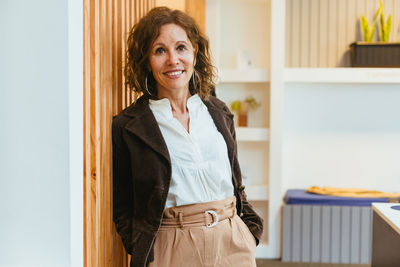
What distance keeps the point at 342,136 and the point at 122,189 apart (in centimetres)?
337

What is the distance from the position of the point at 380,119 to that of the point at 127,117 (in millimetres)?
3564

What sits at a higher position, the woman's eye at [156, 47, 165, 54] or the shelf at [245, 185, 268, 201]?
the woman's eye at [156, 47, 165, 54]

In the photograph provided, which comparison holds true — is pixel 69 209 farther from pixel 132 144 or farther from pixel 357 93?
pixel 357 93

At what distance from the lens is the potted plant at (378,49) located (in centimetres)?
430

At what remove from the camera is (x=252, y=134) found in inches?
175

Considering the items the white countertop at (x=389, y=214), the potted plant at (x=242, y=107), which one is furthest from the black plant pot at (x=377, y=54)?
the white countertop at (x=389, y=214)

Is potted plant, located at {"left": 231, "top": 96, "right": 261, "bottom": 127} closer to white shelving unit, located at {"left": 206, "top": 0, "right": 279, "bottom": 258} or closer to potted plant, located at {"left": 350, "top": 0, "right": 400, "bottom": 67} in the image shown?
white shelving unit, located at {"left": 206, "top": 0, "right": 279, "bottom": 258}

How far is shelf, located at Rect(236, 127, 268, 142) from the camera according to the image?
444 centimetres

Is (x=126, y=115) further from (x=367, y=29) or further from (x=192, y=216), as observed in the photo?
(x=367, y=29)

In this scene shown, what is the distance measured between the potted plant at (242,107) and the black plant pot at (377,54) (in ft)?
3.23

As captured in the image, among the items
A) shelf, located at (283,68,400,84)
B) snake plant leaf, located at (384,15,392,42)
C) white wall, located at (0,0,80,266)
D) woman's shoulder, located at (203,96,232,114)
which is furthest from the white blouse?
snake plant leaf, located at (384,15,392,42)

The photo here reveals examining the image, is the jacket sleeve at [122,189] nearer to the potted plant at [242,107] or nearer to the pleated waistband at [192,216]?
the pleated waistband at [192,216]

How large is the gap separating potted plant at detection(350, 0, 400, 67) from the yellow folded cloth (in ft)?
3.72

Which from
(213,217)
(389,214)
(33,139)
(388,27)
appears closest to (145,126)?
(213,217)
